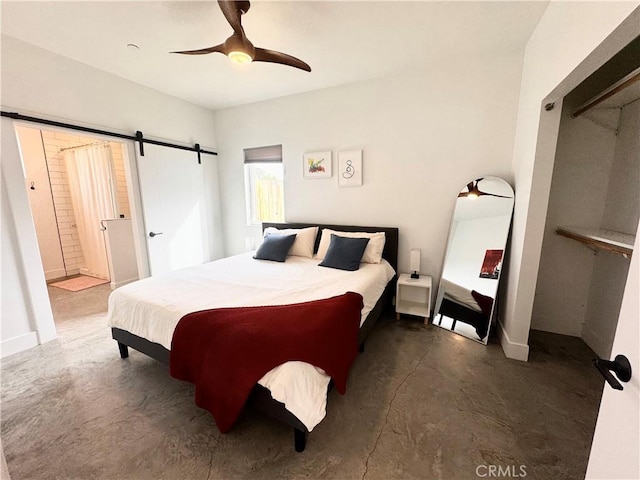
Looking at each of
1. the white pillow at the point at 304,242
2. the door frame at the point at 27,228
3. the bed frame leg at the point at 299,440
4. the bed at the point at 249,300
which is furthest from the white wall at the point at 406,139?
the door frame at the point at 27,228

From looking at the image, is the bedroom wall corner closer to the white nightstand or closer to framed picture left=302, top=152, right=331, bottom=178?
framed picture left=302, top=152, right=331, bottom=178

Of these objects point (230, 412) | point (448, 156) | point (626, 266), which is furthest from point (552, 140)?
point (230, 412)

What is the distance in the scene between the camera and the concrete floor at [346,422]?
4.43 feet

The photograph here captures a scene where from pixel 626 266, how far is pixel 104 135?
5024 mm

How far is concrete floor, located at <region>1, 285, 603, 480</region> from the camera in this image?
135 centimetres

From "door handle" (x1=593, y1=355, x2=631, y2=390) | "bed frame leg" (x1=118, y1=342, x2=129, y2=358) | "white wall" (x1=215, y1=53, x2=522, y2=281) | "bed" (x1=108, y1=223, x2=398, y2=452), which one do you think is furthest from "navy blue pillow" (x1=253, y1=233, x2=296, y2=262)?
"door handle" (x1=593, y1=355, x2=631, y2=390)

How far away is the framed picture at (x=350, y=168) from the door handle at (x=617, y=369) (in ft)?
8.93

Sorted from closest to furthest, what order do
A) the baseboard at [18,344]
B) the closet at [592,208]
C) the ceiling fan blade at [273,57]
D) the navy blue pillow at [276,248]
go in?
the ceiling fan blade at [273,57], the closet at [592,208], the baseboard at [18,344], the navy blue pillow at [276,248]

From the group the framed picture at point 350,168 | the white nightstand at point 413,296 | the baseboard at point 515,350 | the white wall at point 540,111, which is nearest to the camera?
the white wall at point 540,111

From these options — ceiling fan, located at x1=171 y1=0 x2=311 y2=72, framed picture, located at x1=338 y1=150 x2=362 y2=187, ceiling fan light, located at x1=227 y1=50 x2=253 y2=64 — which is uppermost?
ceiling fan, located at x1=171 y1=0 x2=311 y2=72

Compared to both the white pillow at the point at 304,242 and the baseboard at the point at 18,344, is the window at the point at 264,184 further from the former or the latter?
the baseboard at the point at 18,344

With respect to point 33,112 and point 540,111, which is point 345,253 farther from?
point 33,112

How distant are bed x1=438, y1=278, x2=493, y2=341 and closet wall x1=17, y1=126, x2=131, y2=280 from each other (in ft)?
16.0

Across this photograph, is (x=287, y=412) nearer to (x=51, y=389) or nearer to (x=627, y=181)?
(x=51, y=389)
